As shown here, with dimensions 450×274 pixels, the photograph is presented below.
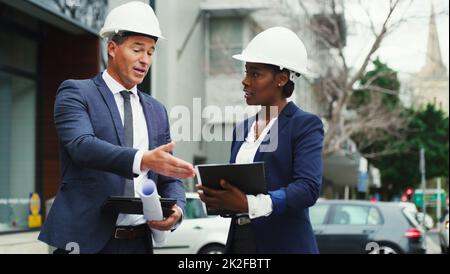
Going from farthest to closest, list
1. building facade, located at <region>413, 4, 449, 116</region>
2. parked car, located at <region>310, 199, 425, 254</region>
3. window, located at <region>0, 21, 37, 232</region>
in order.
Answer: building facade, located at <region>413, 4, 449, 116</region>, window, located at <region>0, 21, 37, 232</region>, parked car, located at <region>310, 199, 425, 254</region>

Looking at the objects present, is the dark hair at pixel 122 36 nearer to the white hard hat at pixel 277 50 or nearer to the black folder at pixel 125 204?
the white hard hat at pixel 277 50

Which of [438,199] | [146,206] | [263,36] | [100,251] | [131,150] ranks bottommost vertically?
[438,199]

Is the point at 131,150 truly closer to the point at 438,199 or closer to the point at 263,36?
the point at 263,36

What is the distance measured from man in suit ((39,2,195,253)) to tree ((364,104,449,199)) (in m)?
30.6

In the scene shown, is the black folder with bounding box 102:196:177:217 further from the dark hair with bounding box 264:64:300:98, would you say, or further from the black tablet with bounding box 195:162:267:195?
the dark hair with bounding box 264:64:300:98

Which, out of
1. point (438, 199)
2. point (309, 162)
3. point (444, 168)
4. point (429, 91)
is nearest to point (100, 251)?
point (309, 162)

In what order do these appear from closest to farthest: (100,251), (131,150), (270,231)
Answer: (131,150)
(100,251)
(270,231)

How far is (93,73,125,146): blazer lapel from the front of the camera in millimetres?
2152

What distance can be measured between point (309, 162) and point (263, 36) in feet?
1.42

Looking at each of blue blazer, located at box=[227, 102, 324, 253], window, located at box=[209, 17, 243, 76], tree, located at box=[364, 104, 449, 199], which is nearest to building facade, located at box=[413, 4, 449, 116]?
window, located at box=[209, 17, 243, 76]

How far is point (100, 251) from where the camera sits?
213 centimetres

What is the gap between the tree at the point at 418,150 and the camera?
114 feet

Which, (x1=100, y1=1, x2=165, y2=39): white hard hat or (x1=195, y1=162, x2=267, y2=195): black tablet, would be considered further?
(x1=100, y1=1, x2=165, y2=39): white hard hat
